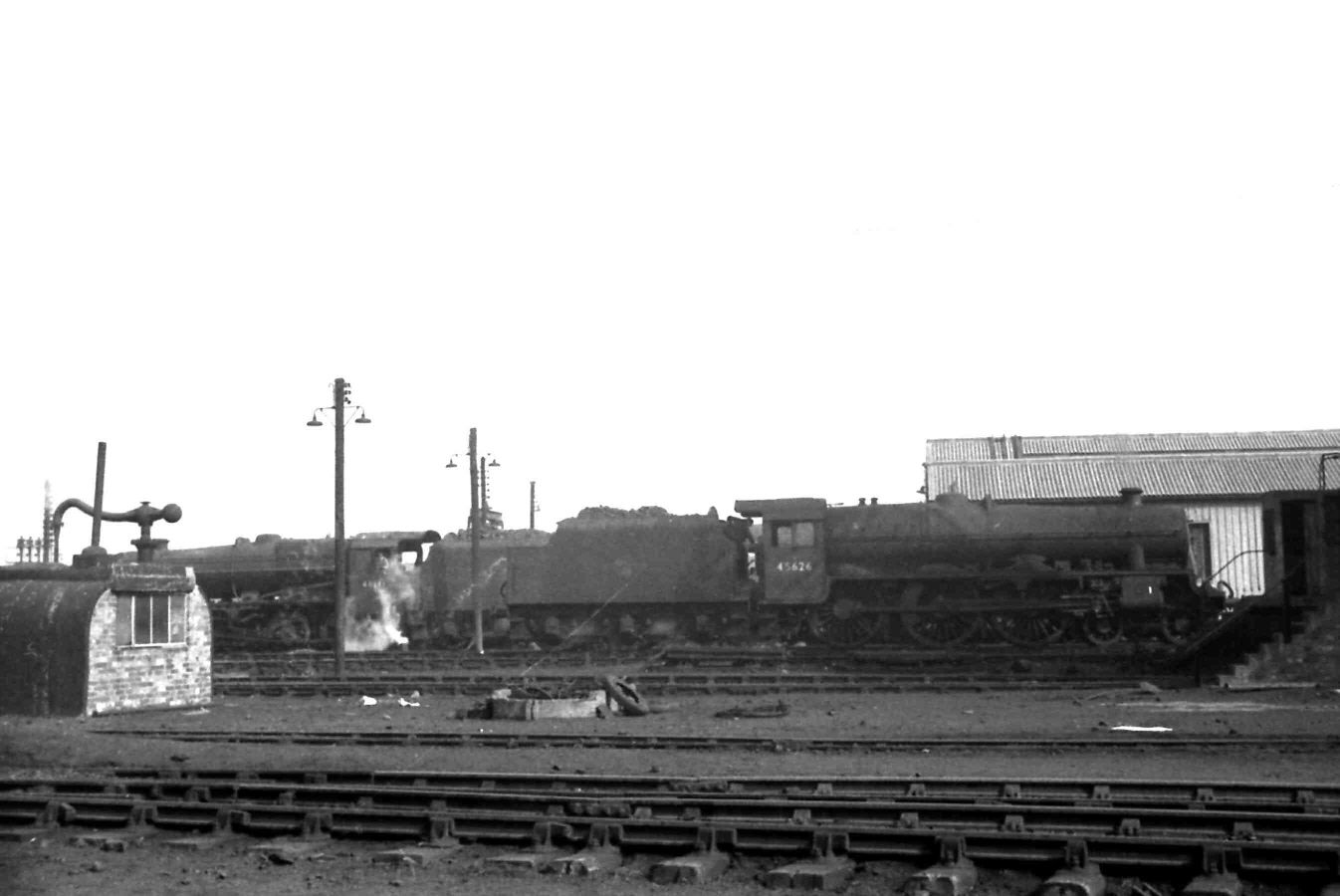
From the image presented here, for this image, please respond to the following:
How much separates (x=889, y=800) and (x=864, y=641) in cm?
1897

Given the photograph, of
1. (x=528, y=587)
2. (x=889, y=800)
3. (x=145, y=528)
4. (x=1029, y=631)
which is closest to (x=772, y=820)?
(x=889, y=800)

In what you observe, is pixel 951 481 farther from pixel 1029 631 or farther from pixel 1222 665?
pixel 1222 665

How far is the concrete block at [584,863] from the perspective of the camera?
899 centimetres

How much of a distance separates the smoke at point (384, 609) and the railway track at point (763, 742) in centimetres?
1999

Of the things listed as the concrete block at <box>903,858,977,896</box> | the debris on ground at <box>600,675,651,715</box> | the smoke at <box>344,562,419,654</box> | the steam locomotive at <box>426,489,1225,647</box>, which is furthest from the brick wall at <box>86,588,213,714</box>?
the concrete block at <box>903,858,977,896</box>

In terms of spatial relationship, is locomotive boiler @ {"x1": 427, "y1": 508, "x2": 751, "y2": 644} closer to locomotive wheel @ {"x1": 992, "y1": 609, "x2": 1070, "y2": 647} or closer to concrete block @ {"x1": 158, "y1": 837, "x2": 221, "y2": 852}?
locomotive wheel @ {"x1": 992, "y1": 609, "x2": 1070, "y2": 647}

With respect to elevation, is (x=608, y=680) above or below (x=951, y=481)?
below

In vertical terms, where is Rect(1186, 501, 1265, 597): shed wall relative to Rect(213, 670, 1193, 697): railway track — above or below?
above

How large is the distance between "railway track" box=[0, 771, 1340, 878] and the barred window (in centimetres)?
965

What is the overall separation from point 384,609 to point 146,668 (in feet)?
51.3

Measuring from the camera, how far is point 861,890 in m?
8.30

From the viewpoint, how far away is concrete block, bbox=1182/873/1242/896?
299 inches

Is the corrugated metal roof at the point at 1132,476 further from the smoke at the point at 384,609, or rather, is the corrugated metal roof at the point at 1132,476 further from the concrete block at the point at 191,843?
the concrete block at the point at 191,843

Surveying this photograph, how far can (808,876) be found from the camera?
8.41m
